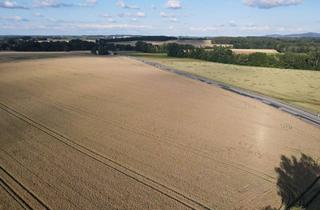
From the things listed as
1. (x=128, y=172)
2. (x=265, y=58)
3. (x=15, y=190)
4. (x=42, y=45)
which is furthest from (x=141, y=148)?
(x=42, y=45)

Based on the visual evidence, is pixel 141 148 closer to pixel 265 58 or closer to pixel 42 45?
pixel 265 58

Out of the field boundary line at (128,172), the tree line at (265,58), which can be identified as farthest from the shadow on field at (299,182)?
the tree line at (265,58)

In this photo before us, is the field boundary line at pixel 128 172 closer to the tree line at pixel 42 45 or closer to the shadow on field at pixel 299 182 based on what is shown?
the shadow on field at pixel 299 182

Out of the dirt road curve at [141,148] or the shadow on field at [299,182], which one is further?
the shadow on field at [299,182]

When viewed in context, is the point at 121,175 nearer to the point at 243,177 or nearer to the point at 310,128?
the point at 243,177

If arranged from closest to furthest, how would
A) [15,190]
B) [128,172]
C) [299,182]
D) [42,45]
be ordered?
[15,190]
[128,172]
[299,182]
[42,45]

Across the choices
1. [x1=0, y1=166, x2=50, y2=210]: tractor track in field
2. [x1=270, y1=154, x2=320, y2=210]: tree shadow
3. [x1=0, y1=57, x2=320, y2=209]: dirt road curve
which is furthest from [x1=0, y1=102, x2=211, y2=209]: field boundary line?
[x1=270, y1=154, x2=320, y2=210]: tree shadow
